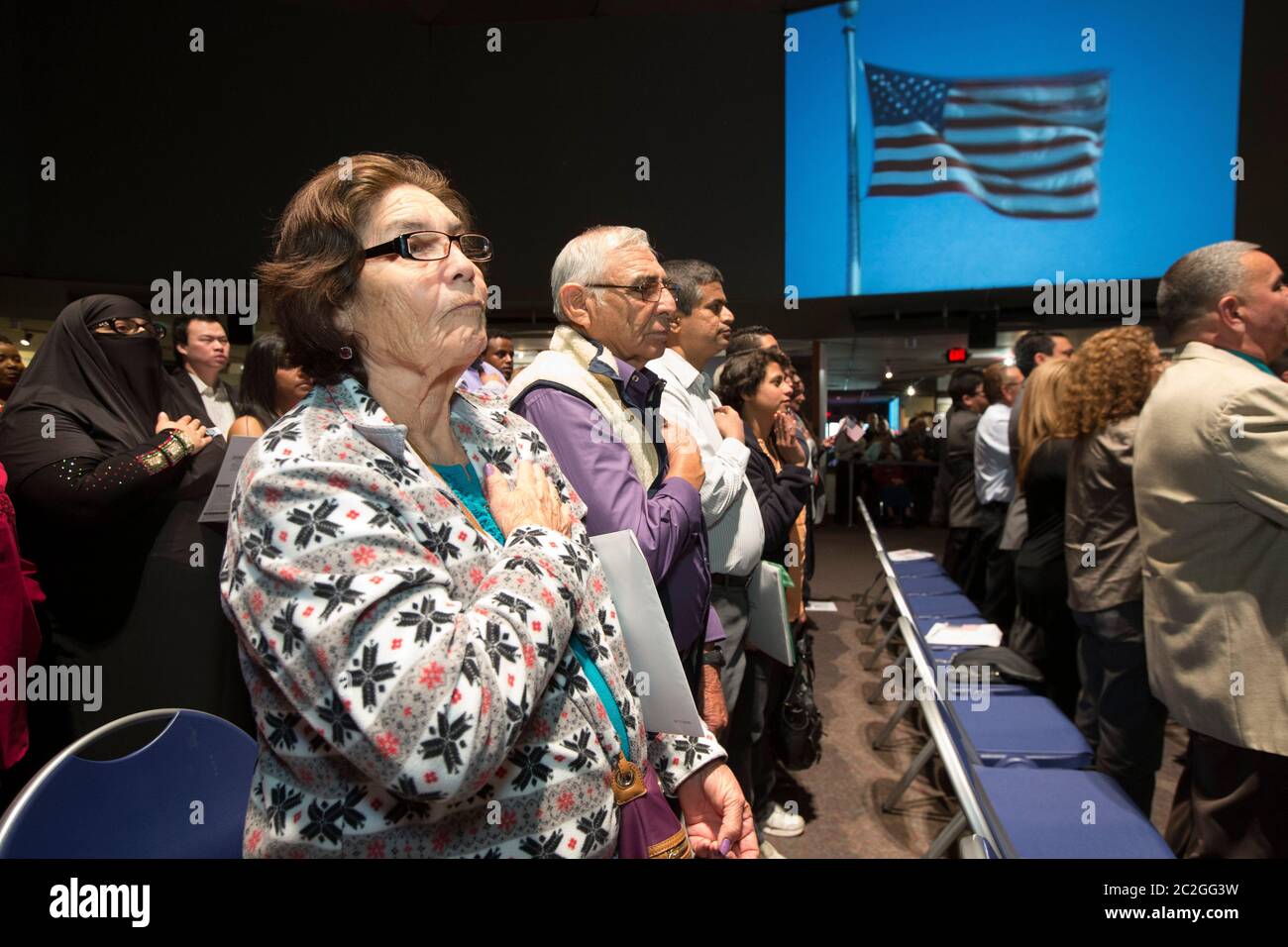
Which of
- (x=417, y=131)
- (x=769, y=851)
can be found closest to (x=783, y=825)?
(x=769, y=851)

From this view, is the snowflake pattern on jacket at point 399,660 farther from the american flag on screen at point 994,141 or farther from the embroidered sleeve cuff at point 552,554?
the american flag on screen at point 994,141

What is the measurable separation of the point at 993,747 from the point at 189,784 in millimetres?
1917

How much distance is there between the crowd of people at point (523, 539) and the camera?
82 cm

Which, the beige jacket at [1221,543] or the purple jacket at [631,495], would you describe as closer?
the purple jacket at [631,495]

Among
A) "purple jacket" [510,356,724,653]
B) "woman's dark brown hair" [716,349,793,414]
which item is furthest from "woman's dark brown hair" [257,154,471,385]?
"woman's dark brown hair" [716,349,793,414]

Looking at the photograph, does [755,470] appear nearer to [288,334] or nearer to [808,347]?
[288,334]

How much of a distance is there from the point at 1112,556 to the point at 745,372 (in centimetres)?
141

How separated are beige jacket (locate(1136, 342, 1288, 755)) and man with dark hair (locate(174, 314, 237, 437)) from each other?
3139 millimetres

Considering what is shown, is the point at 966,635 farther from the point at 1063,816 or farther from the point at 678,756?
the point at 678,756

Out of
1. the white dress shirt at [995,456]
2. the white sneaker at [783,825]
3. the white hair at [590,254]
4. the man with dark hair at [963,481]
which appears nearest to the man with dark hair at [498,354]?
the white hair at [590,254]

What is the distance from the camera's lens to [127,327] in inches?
84.0

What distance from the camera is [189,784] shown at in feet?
3.58

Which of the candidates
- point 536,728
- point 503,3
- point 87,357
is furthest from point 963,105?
point 536,728

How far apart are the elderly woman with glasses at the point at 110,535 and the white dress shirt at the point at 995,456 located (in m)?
4.23
